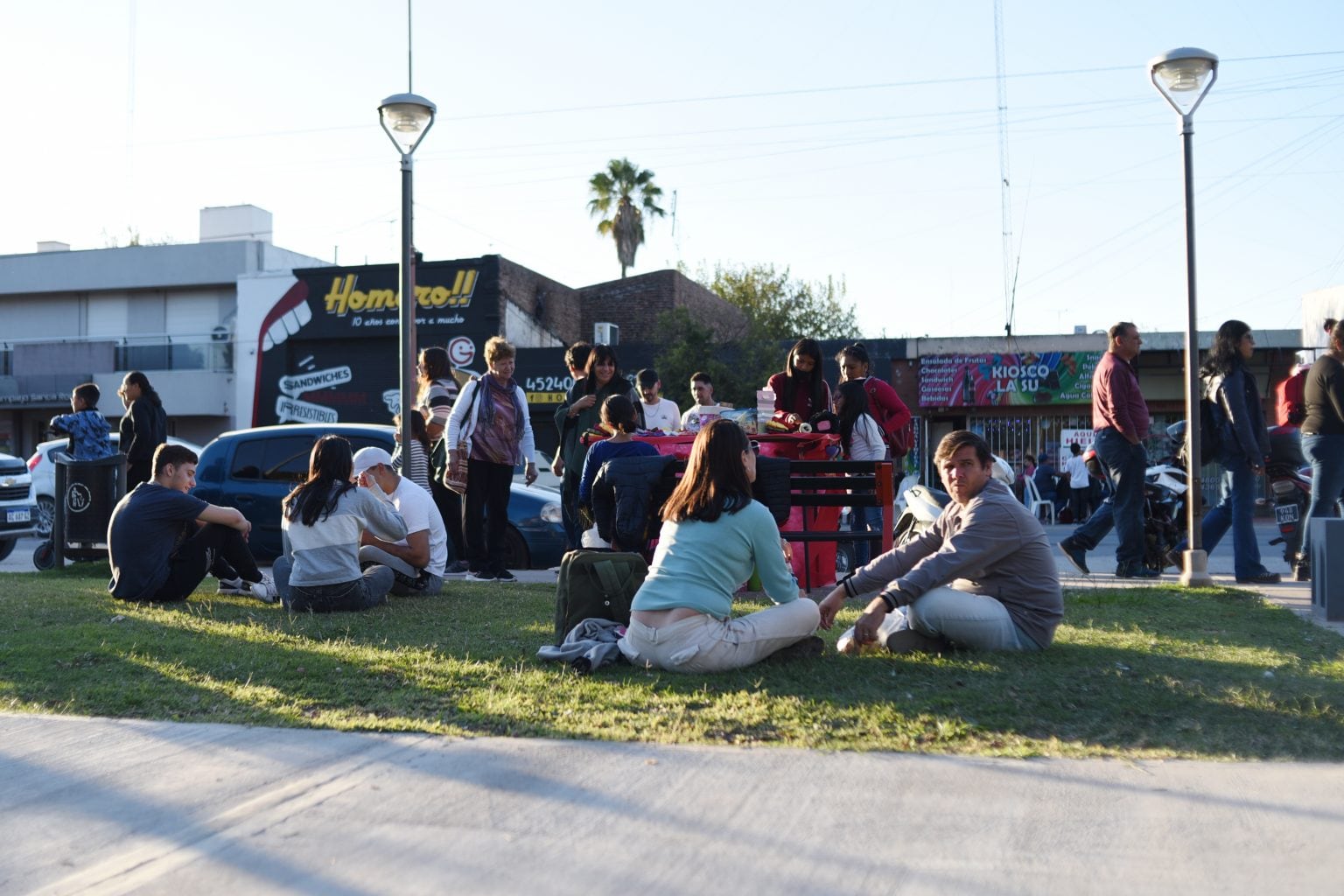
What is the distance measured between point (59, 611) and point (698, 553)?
186 inches

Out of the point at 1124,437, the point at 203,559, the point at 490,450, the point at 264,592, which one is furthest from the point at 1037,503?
the point at 203,559

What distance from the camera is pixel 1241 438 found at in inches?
371

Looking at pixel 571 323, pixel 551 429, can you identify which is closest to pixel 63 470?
pixel 551 429

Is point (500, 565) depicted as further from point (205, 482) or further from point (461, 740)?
point (461, 740)

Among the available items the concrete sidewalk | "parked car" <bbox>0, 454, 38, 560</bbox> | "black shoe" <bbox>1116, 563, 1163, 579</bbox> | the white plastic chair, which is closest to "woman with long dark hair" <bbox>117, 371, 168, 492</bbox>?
"parked car" <bbox>0, 454, 38, 560</bbox>

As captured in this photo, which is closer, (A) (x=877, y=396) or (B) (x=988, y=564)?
(B) (x=988, y=564)

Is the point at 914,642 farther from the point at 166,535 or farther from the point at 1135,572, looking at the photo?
the point at 166,535

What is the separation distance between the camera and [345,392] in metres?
35.2

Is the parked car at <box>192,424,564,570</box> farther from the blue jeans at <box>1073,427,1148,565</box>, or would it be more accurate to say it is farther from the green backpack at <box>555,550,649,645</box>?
the green backpack at <box>555,550,649,645</box>

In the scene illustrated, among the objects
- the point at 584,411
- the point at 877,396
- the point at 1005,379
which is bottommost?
the point at 584,411

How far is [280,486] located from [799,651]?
7.25 m

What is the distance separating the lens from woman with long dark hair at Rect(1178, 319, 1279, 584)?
9.43m

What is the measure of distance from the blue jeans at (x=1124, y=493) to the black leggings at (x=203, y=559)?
6476mm

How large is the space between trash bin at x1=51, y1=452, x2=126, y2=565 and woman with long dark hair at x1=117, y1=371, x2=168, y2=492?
179mm
